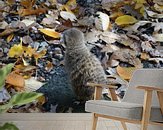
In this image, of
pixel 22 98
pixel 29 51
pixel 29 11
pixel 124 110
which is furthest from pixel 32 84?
pixel 22 98

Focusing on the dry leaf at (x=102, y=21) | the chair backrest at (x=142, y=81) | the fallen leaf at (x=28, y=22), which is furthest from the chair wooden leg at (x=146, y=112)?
the fallen leaf at (x=28, y=22)

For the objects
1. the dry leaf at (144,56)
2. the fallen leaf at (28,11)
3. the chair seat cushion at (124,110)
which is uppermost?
the fallen leaf at (28,11)

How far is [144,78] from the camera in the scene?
3.22 m

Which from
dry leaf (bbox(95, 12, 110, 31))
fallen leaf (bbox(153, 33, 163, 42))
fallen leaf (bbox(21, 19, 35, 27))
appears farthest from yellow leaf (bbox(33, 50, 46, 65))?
fallen leaf (bbox(153, 33, 163, 42))

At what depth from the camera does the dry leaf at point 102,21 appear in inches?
162

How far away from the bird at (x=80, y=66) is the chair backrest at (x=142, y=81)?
713 mm

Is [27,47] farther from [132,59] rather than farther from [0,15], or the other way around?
[132,59]

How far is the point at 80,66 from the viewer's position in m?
3.97

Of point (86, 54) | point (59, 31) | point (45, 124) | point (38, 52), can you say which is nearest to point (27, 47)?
point (38, 52)

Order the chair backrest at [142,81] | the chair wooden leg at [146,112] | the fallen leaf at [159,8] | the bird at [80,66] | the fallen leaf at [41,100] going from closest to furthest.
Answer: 1. the chair wooden leg at [146,112]
2. the chair backrest at [142,81]
3. the fallen leaf at [41,100]
4. the bird at [80,66]
5. the fallen leaf at [159,8]

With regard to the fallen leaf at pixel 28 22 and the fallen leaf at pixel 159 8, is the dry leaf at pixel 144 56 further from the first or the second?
the fallen leaf at pixel 28 22

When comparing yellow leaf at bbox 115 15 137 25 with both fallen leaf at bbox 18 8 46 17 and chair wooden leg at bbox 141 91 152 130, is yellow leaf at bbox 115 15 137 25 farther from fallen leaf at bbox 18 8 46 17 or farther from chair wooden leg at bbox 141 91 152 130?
chair wooden leg at bbox 141 91 152 130

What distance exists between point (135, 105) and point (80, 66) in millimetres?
1537

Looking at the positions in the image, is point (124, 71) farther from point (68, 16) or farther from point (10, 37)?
point (10, 37)
